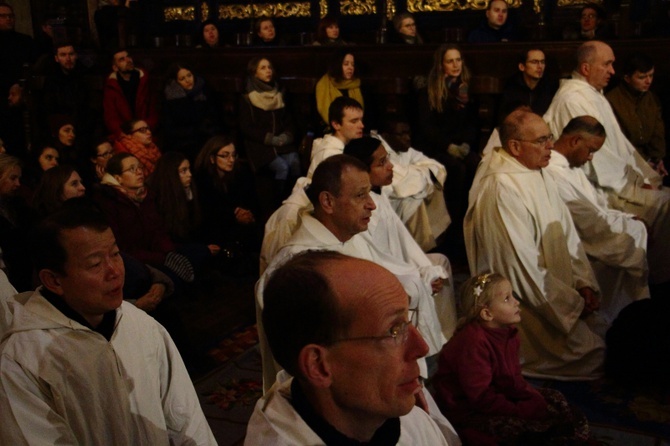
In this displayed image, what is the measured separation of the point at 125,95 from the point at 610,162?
4.60 metres

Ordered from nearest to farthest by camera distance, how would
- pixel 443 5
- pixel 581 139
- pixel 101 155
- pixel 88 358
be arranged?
pixel 88 358 < pixel 581 139 < pixel 101 155 < pixel 443 5

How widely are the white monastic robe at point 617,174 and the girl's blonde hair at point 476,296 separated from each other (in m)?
2.31

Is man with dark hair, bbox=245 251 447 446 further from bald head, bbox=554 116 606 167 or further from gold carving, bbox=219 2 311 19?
gold carving, bbox=219 2 311 19

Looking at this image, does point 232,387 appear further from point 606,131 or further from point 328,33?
point 328,33

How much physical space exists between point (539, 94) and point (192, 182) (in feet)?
9.42

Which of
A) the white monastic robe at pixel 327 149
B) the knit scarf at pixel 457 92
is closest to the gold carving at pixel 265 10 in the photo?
the knit scarf at pixel 457 92

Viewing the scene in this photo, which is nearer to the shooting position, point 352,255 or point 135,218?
point 352,255

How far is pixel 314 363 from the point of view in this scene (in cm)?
145

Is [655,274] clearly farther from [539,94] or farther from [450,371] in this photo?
[450,371]

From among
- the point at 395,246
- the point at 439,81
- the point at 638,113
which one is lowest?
the point at 395,246

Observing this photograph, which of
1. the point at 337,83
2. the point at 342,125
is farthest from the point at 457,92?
the point at 342,125

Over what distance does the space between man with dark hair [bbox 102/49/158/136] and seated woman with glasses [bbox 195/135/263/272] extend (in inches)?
68.8

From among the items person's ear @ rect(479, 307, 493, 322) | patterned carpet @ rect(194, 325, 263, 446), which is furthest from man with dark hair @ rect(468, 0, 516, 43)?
person's ear @ rect(479, 307, 493, 322)

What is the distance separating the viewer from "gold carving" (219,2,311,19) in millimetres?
10188
